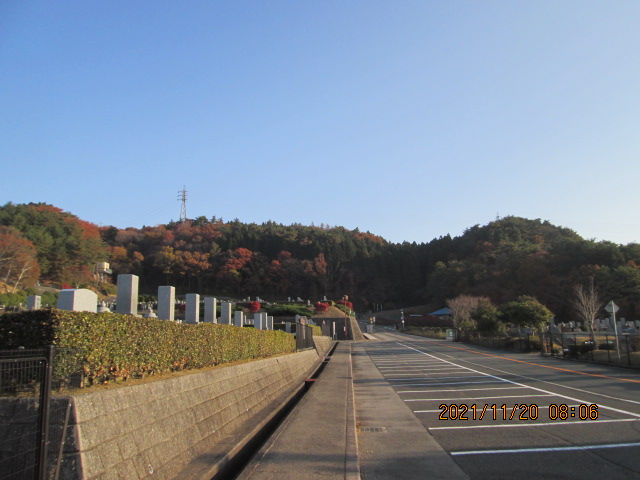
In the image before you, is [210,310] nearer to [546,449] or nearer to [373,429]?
[373,429]

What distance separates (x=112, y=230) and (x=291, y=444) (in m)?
106

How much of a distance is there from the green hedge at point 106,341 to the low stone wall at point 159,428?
1.75ft

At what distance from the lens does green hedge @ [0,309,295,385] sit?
16.3ft

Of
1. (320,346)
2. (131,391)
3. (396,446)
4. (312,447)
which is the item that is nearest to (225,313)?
(312,447)

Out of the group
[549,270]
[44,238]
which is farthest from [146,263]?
[549,270]

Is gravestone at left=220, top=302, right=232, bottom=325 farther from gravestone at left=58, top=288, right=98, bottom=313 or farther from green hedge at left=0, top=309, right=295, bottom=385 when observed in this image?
gravestone at left=58, top=288, right=98, bottom=313

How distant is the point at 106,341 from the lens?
17.8ft

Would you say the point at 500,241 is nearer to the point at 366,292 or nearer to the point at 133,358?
the point at 366,292

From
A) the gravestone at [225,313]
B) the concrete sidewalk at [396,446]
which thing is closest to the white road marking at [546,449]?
the concrete sidewalk at [396,446]

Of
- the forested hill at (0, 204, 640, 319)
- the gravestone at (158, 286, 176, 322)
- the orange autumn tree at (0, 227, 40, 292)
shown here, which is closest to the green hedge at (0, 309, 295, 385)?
the gravestone at (158, 286, 176, 322)

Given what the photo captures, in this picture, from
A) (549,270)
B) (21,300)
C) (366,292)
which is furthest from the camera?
(366,292)

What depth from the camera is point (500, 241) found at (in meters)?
102

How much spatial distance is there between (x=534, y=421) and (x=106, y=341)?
8.31m

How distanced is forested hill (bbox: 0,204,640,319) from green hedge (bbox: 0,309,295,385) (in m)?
46.0
